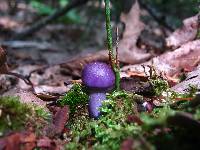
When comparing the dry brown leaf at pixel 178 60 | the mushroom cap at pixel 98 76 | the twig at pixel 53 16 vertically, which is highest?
the twig at pixel 53 16

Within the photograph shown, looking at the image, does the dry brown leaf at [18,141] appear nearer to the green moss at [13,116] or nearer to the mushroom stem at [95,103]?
the green moss at [13,116]

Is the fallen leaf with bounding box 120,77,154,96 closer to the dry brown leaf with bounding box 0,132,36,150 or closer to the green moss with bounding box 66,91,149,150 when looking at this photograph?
the green moss with bounding box 66,91,149,150

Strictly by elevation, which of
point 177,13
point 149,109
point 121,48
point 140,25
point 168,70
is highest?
point 177,13

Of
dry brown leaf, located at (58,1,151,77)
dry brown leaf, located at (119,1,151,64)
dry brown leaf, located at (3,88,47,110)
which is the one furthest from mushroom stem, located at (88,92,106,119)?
dry brown leaf, located at (119,1,151,64)

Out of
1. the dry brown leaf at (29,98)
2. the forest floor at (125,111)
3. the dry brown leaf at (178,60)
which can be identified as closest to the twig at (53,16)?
the forest floor at (125,111)

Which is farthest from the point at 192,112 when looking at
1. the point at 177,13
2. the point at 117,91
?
the point at 177,13

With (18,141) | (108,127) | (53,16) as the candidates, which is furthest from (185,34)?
(18,141)

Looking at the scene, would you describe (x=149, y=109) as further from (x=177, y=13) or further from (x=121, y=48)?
→ (x=177, y=13)

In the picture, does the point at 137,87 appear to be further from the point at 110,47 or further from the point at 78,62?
the point at 78,62
